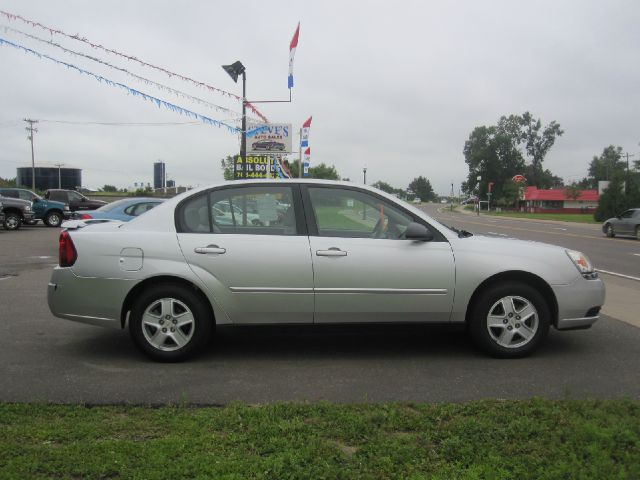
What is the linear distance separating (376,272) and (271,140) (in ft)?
94.1

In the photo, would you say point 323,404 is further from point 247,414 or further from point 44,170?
point 44,170

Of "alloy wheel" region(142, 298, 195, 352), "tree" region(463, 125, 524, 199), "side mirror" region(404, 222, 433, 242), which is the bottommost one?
"alloy wheel" region(142, 298, 195, 352)

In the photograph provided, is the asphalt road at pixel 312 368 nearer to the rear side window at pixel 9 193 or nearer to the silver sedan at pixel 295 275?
the silver sedan at pixel 295 275

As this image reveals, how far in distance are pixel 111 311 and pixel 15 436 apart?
1.72 m

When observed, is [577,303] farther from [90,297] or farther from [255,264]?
[90,297]

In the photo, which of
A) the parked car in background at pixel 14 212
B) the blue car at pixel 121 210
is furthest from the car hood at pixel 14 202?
the blue car at pixel 121 210

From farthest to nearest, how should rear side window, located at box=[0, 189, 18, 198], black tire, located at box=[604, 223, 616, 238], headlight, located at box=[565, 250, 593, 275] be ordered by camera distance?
rear side window, located at box=[0, 189, 18, 198] < black tire, located at box=[604, 223, 616, 238] < headlight, located at box=[565, 250, 593, 275]

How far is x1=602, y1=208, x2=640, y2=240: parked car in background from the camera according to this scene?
24.1m

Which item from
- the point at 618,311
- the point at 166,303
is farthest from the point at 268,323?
the point at 618,311

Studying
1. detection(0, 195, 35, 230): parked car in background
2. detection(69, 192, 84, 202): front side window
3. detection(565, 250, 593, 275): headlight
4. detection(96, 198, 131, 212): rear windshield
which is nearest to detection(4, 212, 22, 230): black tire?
detection(0, 195, 35, 230): parked car in background

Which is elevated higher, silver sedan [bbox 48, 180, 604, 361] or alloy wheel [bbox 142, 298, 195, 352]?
silver sedan [bbox 48, 180, 604, 361]

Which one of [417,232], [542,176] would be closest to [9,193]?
[417,232]

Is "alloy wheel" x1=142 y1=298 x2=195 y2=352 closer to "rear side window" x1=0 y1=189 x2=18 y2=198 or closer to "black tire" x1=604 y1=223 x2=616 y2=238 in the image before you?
"black tire" x1=604 y1=223 x2=616 y2=238

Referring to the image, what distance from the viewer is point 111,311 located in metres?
4.97
